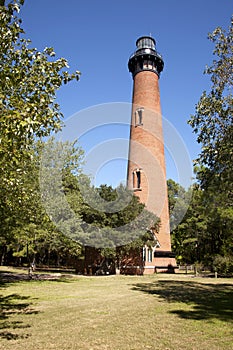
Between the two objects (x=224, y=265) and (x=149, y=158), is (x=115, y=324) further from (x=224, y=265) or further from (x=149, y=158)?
(x=224, y=265)

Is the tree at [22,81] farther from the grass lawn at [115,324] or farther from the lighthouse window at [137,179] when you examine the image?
the lighthouse window at [137,179]

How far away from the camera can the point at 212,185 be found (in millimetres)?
14102

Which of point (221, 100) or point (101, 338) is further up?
point (221, 100)

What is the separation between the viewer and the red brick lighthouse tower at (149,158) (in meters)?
31.1

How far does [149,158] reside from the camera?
31766 mm

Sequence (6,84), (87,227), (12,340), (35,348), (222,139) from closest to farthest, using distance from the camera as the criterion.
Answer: (35,348), (12,340), (6,84), (222,139), (87,227)

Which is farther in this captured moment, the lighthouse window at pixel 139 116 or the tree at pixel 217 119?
the lighthouse window at pixel 139 116

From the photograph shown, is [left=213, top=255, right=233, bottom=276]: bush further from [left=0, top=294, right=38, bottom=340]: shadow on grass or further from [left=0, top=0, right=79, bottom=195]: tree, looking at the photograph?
[left=0, top=0, right=79, bottom=195]: tree

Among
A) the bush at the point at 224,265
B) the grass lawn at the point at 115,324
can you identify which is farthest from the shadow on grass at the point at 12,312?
the bush at the point at 224,265

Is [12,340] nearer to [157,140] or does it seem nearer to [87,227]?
Result: [87,227]

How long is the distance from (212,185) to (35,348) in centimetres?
1036

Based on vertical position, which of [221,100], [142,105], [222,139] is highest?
[142,105]

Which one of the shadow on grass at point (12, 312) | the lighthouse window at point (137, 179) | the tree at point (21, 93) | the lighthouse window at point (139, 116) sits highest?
the lighthouse window at point (139, 116)

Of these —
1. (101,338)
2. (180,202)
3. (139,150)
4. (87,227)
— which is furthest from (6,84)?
(180,202)
